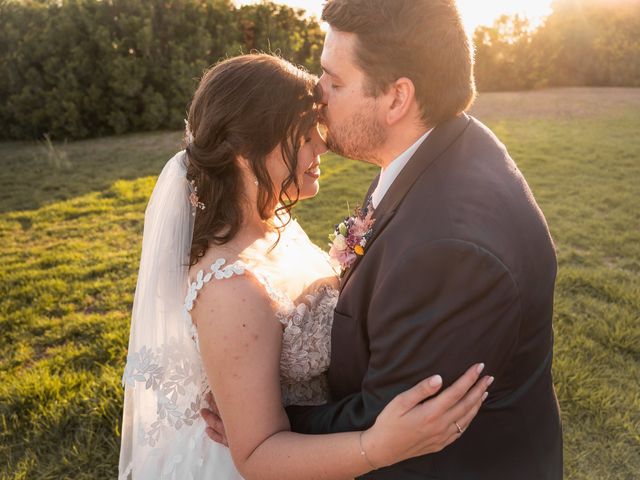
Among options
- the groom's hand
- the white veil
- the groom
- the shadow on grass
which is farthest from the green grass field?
the groom

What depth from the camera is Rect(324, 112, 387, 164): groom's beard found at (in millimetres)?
2395

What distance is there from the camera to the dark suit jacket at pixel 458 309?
169 centimetres

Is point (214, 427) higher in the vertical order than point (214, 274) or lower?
lower

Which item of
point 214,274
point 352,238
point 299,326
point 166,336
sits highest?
point 352,238

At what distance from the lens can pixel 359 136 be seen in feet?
8.05

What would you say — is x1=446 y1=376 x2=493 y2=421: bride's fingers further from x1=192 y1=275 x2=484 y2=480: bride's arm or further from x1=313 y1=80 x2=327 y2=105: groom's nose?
x1=313 y1=80 x2=327 y2=105: groom's nose

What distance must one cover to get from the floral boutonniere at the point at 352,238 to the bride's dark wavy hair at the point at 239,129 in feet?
1.09

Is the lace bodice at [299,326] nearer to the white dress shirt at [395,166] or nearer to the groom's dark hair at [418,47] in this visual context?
the white dress shirt at [395,166]

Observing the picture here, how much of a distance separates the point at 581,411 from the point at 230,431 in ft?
9.87

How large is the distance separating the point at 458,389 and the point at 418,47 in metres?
1.28

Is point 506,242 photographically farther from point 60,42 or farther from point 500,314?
point 60,42

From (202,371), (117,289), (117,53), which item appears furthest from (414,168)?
(117,53)

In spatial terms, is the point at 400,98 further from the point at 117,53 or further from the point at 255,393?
the point at 117,53

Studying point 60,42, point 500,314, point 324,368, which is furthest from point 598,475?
point 60,42
